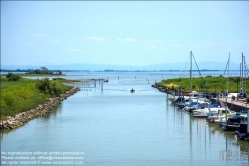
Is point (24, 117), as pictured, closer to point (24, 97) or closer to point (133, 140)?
point (24, 97)

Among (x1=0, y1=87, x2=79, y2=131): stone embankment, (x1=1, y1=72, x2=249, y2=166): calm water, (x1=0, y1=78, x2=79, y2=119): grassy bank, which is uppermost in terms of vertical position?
(x1=0, y1=78, x2=79, y2=119): grassy bank

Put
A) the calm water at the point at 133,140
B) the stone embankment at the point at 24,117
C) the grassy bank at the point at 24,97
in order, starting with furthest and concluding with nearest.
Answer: the grassy bank at the point at 24,97
the stone embankment at the point at 24,117
the calm water at the point at 133,140

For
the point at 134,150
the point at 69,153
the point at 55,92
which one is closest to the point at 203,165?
the point at 134,150

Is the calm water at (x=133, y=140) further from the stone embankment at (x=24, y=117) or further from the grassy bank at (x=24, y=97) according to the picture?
the grassy bank at (x=24, y=97)

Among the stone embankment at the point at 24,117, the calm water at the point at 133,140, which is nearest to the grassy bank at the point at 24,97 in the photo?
the stone embankment at the point at 24,117

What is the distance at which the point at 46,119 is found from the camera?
117 feet

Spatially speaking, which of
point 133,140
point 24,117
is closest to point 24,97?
point 24,117

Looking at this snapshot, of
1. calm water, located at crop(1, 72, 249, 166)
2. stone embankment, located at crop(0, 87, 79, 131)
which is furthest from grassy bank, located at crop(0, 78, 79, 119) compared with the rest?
calm water, located at crop(1, 72, 249, 166)

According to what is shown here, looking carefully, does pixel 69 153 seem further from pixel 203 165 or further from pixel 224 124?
pixel 224 124

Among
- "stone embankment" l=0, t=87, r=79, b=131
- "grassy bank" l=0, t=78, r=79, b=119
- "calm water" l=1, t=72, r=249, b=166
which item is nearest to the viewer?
"calm water" l=1, t=72, r=249, b=166

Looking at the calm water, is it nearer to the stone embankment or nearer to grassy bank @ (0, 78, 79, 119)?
the stone embankment

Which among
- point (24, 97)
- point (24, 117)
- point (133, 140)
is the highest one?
point (24, 97)

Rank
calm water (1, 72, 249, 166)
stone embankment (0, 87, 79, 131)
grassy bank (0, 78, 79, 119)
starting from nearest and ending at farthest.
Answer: calm water (1, 72, 249, 166), stone embankment (0, 87, 79, 131), grassy bank (0, 78, 79, 119)

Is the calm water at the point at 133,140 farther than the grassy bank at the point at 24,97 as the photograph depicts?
No
